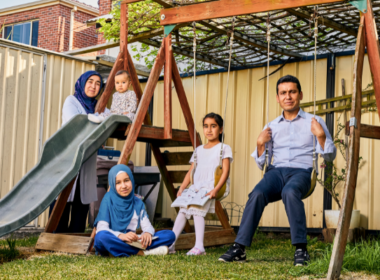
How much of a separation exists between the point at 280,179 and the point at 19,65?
4.43 metres

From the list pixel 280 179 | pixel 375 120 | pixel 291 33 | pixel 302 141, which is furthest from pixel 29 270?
pixel 375 120

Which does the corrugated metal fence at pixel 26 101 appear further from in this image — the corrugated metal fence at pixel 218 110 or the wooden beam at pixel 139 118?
the wooden beam at pixel 139 118

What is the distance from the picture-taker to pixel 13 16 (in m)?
19.9

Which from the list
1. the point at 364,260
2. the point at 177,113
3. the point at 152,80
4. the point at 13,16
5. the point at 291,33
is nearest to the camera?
the point at 364,260

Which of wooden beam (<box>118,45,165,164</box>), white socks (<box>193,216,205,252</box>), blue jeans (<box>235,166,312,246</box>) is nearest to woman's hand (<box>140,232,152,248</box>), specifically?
white socks (<box>193,216,205,252</box>)

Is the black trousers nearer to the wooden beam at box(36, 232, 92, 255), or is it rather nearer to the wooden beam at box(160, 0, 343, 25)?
the wooden beam at box(36, 232, 92, 255)

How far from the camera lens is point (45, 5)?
61.9 feet

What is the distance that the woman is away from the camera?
16.9 feet

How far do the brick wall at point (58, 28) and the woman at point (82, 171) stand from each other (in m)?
13.7

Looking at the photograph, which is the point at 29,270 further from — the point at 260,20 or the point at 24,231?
the point at 260,20

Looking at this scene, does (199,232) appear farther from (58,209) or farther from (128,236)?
(58,209)

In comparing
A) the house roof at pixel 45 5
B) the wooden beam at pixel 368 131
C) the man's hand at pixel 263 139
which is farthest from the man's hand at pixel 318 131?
the house roof at pixel 45 5

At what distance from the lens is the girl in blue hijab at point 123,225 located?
14.2ft

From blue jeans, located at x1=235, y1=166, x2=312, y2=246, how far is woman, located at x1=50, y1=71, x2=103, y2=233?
6.38 feet
